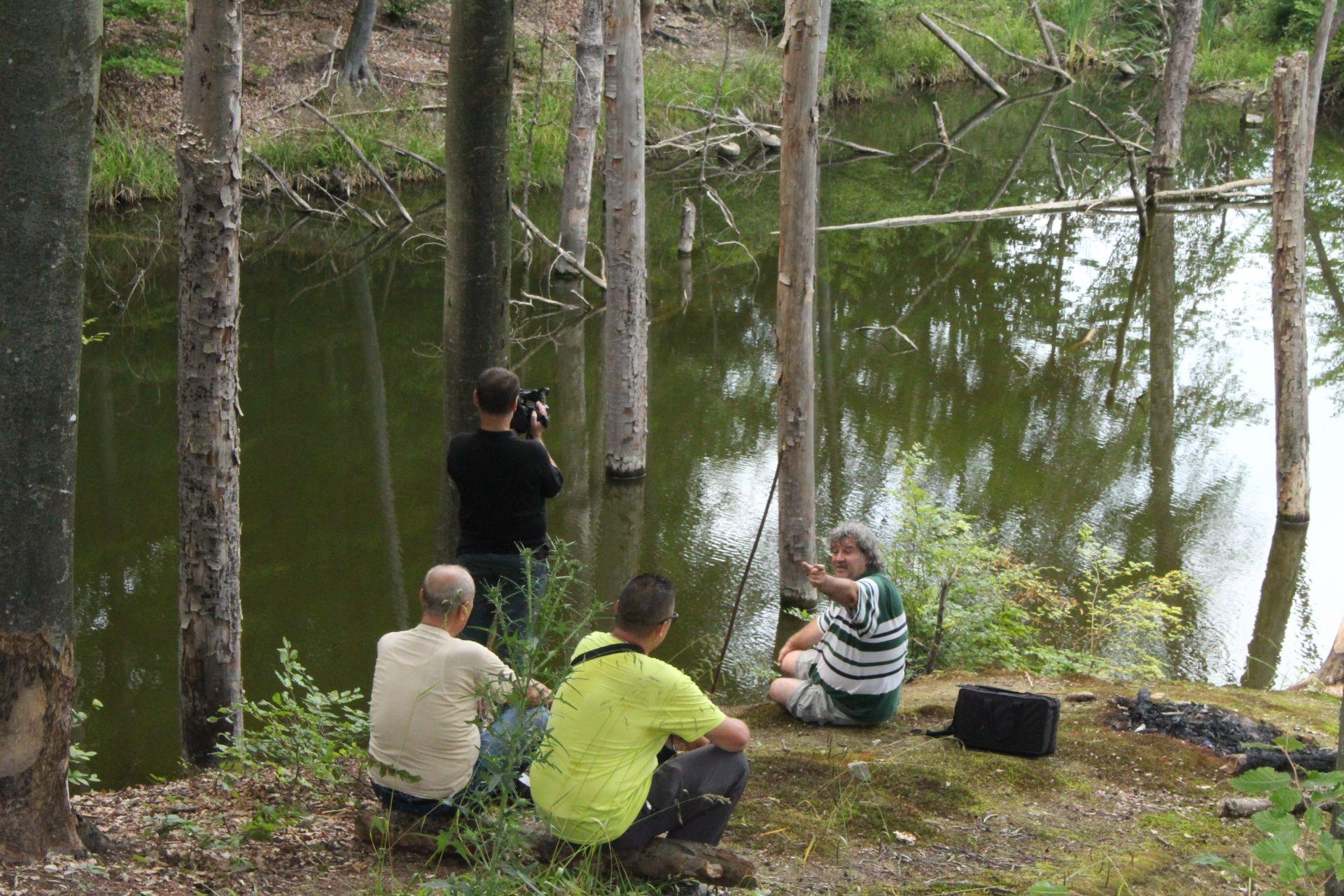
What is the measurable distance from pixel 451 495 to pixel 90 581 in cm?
392

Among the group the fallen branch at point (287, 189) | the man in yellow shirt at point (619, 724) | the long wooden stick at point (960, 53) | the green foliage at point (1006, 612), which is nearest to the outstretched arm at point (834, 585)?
the man in yellow shirt at point (619, 724)

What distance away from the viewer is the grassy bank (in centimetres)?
2014

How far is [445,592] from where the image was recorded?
13.2 ft

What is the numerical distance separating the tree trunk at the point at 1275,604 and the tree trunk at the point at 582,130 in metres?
8.55

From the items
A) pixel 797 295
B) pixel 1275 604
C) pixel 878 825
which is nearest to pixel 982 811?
pixel 878 825

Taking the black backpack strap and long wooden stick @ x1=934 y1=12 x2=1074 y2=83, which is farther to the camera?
long wooden stick @ x1=934 y1=12 x2=1074 y2=83

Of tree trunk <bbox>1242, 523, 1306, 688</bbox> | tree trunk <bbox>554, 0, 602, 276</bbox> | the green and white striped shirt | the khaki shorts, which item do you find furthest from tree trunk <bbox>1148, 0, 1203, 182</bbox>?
the green and white striped shirt

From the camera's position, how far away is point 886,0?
3116 cm

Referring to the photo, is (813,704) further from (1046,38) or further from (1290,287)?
(1046,38)

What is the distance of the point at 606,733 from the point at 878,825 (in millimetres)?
1381

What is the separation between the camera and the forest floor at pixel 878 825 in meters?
3.82

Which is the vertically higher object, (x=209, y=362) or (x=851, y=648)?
(x=209, y=362)

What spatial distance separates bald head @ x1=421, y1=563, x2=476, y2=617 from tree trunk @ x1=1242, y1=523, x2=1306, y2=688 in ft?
19.5

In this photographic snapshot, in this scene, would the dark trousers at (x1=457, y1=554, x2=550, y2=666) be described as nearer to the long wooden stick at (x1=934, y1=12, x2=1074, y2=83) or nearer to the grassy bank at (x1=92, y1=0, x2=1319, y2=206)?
the grassy bank at (x1=92, y1=0, x2=1319, y2=206)
